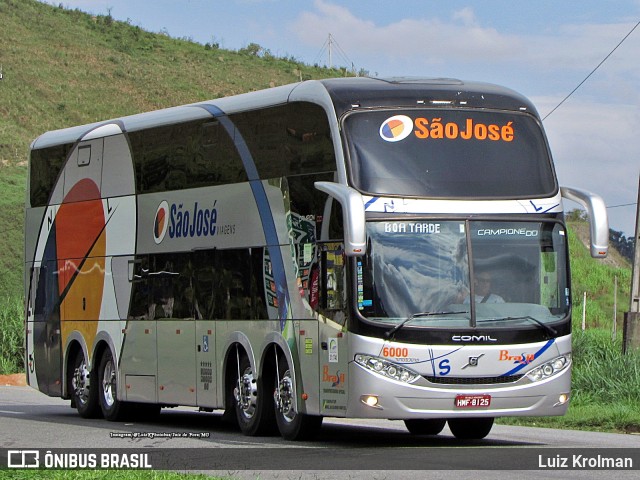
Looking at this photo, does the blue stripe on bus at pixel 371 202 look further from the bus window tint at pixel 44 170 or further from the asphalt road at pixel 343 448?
the bus window tint at pixel 44 170

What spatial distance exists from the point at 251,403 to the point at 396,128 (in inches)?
161

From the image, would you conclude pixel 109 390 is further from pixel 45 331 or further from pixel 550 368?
pixel 550 368

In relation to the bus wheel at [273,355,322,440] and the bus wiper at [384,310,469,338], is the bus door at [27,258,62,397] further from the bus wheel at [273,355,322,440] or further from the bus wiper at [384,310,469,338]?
the bus wiper at [384,310,469,338]

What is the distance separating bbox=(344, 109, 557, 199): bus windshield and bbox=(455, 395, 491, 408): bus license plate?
2167 mm

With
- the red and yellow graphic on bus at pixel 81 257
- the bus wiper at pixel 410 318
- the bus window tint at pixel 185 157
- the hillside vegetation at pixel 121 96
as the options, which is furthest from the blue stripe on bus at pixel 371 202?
the red and yellow graphic on bus at pixel 81 257

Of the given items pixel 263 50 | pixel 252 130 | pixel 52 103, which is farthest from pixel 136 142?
pixel 263 50

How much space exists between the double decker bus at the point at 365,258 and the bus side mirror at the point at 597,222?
0.08 feet

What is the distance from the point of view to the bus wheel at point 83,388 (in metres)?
22.2

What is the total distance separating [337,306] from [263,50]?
108m

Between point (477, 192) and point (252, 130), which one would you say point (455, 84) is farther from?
point (252, 130)

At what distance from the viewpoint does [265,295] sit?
682 inches

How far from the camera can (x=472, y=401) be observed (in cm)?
1510

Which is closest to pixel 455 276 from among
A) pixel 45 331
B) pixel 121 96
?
pixel 45 331

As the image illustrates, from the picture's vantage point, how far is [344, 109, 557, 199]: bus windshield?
50.6ft
